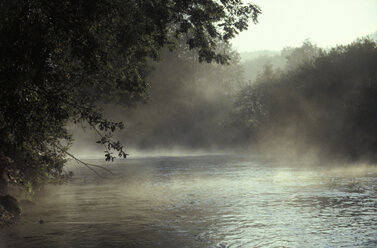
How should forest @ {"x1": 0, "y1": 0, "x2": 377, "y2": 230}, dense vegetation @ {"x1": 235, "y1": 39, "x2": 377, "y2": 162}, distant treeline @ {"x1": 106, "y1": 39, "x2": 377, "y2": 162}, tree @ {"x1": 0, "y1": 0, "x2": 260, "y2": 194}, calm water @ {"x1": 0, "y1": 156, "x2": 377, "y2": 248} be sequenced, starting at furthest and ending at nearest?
distant treeline @ {"x1": 106, "y1": 39, "x2": 377, "y2": 162}, dense vegetation @ {"x1": 235, "y1": 39, "x2": 377, "y2": 162}, calm water @ {"x1": 0, "y1": 156, "x2": 377, "y2": 248}, forest @ {"x1": 0, "y1": 0, "x2": 377, "y2": 230}, tree @ {"x1": 0, "y1": 0, "x2": 260, "y2": 194}

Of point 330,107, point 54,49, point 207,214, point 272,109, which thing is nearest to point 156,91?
point 272,109

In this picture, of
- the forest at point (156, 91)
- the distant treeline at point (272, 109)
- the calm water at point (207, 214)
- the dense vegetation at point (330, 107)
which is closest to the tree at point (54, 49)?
the forest at point (156, 91)

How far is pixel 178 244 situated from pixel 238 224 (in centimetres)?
353

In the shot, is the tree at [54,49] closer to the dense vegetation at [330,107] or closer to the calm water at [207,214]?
the calm water at [207,214]

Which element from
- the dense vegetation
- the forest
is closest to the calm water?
the forest

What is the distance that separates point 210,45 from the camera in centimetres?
1764

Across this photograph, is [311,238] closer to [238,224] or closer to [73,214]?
[238,224]

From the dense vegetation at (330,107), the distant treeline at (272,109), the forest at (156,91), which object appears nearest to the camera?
the forest at (156,91)

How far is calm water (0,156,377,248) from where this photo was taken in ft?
51.7

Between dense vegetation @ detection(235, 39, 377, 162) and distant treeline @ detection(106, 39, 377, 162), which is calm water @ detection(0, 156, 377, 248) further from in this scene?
dense vegetation @ detection(235, 39, 377, 162)

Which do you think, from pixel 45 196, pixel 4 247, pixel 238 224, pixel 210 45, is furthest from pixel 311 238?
pixel 45 196

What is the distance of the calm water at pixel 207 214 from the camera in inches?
620

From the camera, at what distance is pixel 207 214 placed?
2094 cm

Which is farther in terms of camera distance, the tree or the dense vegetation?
the dense vegetation
